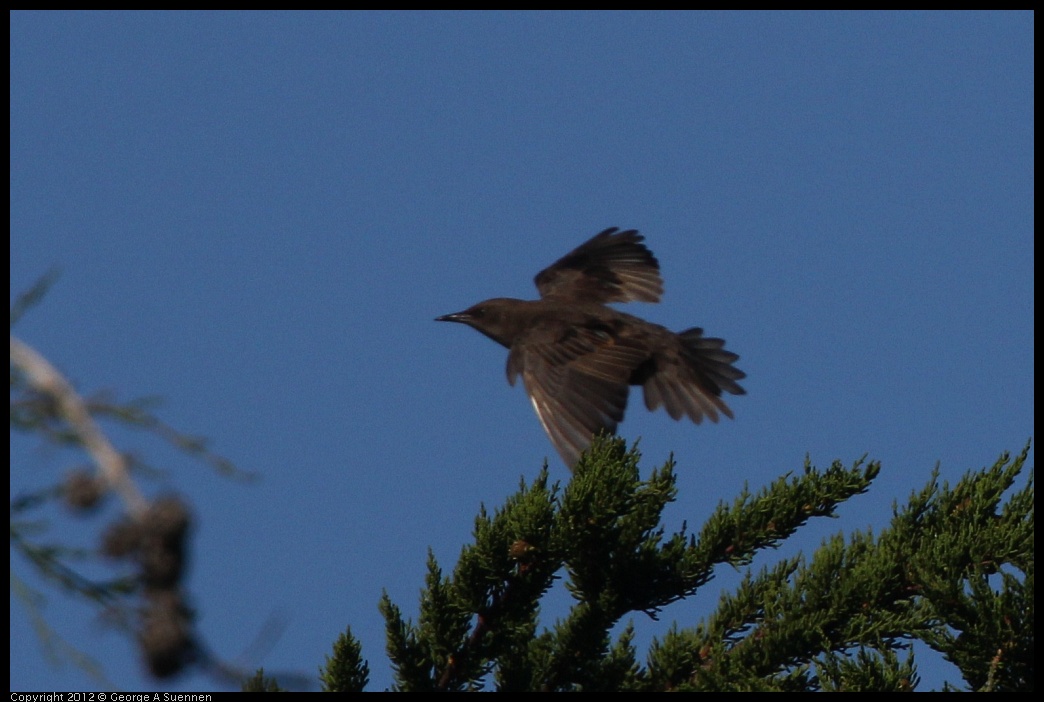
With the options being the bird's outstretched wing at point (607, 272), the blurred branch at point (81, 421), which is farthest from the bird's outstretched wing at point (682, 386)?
the blurred branch at point (81, 421)

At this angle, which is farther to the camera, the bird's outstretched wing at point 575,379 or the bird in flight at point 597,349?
the bird in flight at point 597,349

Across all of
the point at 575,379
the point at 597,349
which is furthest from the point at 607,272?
the point at 575,379

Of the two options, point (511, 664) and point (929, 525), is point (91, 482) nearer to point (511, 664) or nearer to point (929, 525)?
point (511, 664)

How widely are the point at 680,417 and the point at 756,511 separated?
4.68m

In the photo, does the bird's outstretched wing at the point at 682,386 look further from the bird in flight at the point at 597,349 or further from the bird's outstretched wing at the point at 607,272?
the bird's outstretched wing at the point at 607,272

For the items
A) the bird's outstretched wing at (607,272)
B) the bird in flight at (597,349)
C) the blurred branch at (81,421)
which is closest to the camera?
the blurred branch at (81,421)

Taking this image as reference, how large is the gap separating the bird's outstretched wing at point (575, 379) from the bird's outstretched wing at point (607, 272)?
6.69ft

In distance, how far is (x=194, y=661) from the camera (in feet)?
5.54

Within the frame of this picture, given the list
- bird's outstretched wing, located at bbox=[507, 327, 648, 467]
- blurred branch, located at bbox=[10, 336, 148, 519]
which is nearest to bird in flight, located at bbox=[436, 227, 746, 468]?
bird's outstretched wing, located at bbox=[507, 327, 648, 467]

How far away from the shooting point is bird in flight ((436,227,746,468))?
25.1 feet

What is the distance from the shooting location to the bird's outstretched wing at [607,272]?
1059 cm

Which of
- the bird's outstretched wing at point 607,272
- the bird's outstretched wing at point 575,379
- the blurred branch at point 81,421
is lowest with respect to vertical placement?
the blurred branch at point 81,421

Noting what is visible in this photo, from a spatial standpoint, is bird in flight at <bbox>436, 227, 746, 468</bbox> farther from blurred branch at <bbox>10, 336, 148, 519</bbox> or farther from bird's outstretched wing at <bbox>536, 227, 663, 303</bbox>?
blurred branch at <bbox>10, 336, 148, 519</bbox>

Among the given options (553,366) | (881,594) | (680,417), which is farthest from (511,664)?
(680,417)
